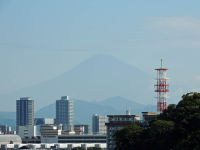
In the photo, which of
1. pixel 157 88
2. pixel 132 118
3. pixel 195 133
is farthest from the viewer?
pixel 132 118

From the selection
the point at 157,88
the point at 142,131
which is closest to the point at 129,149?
the point at 142,131

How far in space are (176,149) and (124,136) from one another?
28.4m

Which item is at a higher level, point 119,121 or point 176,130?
point 119,121

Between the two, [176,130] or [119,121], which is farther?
[119,121]

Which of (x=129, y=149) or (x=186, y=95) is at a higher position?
(x=186, y=95)

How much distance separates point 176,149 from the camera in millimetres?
100812

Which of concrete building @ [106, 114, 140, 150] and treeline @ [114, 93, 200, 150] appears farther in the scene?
concrete building @ [106, 114, 140, 150]

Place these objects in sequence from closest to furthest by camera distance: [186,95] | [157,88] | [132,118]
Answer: [186,95], [157,88], [132,118]

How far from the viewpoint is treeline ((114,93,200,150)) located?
100688mm

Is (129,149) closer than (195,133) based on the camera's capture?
No

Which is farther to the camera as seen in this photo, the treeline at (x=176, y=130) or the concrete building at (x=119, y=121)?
the concrete building at (x=119, y=121)

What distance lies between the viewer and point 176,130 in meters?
108

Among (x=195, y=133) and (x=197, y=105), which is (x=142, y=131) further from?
(x=195, y=133)

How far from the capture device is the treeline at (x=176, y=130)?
101 meters
